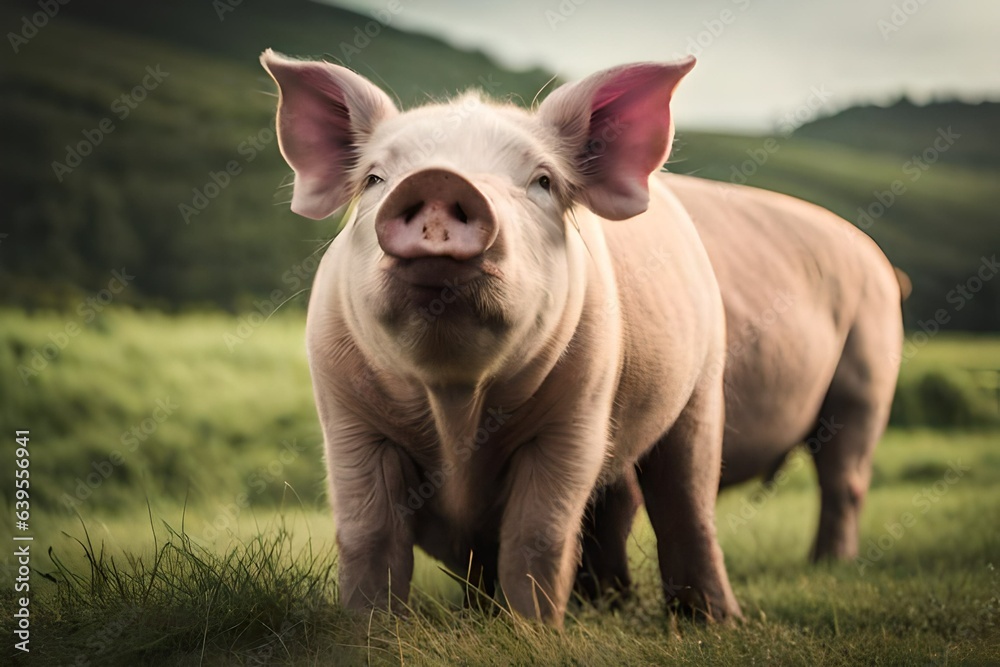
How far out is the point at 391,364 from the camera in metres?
3.42

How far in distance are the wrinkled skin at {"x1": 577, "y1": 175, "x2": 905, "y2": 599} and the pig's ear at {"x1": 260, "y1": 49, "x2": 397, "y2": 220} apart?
1.76 m

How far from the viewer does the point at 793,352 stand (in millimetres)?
5523

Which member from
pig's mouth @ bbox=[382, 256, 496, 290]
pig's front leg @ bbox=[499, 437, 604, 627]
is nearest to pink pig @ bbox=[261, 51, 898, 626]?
pig's front leg @ bbox=[499, 437, 604, 627]

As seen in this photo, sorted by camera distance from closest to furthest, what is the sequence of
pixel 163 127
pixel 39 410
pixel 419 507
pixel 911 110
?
1. pixel 419 507
2. pixel 39 410
3. pixel 163 127
4. pixel 911 110

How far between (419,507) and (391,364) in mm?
747

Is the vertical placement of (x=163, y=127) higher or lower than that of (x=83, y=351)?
higher

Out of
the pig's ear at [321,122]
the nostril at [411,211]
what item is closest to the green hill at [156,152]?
the pig's ear at [321,122]

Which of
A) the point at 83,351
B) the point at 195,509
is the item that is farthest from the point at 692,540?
the point at 83,351

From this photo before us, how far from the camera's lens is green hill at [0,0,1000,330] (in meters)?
12.6

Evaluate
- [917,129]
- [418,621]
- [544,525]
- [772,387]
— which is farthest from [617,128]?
[917,129]

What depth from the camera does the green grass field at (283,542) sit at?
3600mm

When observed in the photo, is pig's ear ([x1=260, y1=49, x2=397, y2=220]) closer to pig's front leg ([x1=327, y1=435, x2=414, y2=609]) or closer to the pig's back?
pig's front leg ([x1=327, y1=435, x2=414, y2=609])

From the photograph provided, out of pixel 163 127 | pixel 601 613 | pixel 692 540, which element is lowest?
pixel 601 613

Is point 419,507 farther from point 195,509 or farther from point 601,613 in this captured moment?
point 195,509
